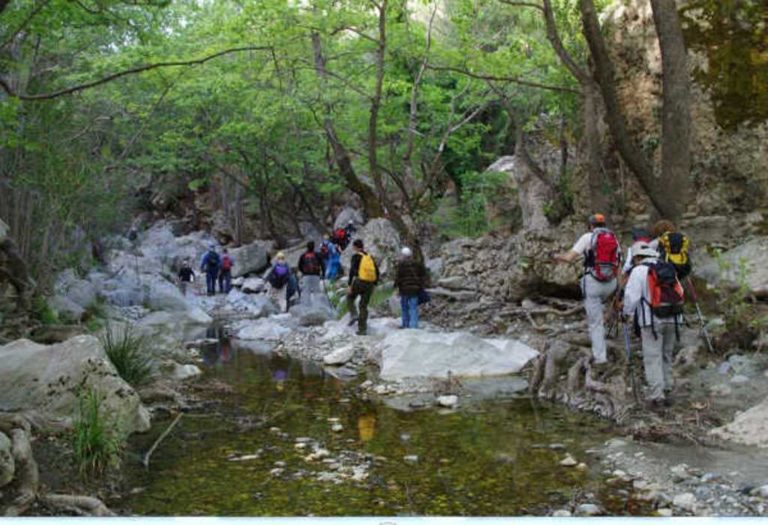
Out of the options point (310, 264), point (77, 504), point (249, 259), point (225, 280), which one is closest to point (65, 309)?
point (310, 264)

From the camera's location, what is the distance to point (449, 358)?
10.5 meters

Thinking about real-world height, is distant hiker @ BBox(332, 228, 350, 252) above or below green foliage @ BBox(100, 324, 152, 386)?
above

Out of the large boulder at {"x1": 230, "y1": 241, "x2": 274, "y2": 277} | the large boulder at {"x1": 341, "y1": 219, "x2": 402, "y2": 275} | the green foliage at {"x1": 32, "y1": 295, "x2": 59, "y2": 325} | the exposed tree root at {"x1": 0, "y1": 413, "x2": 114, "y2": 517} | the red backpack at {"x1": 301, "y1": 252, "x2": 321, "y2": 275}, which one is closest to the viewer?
the exposed tree root at {"x1": 0, "y1": 413, "x2": 114, "y2": 517}

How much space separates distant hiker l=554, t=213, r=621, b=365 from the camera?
880 cm

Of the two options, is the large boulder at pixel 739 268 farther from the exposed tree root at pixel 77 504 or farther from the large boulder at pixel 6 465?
the large boulder at pixel 6 465

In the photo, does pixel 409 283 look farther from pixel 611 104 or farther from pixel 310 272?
pixel 611 104

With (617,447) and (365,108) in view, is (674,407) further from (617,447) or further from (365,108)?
(365,108)

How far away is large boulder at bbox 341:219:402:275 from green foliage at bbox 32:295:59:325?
28.6 ft

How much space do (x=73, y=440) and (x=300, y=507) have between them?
6.59 ft

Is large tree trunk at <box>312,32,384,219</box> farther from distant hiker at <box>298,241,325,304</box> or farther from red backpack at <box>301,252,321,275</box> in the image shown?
red backpack at <box>301,252,321,275</box>

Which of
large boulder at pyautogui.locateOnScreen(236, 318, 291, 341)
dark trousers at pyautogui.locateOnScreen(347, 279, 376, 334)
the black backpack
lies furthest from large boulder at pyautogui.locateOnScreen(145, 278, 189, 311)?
dark trousers at pyautogui.locateOnScreen(347, 279, 376, 334)

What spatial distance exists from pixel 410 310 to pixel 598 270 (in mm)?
5386

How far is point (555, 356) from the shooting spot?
9.34 m

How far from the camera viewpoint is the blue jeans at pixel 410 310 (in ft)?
44.6
